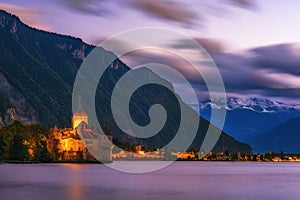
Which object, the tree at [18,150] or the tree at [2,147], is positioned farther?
the tree at [2,147]

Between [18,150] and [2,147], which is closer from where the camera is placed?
[2,147]

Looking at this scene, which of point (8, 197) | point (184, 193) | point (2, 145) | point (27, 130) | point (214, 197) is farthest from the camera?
point (27, 130)

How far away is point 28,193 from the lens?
236 feet

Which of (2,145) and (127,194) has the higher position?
(2,145)

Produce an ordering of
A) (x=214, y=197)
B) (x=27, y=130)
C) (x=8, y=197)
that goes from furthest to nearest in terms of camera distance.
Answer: (x=27, y=130)
(x=214, y=197)
(x=8, y=197)

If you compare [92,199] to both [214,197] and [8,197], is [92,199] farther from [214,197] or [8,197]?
[214,197]

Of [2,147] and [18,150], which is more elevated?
[2,147]

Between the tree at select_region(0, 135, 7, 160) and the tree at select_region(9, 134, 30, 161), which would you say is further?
the tree at select_region(0, 135, 7, 160)

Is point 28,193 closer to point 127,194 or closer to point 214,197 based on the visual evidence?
point 127,194

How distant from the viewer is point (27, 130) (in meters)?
197

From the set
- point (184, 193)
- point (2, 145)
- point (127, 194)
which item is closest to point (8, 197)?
point (127, 194)

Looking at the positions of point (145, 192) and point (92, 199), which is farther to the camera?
point (145, 192)

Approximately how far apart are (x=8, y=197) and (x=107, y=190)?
18441mm

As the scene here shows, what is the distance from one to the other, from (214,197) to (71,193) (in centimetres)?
1887
